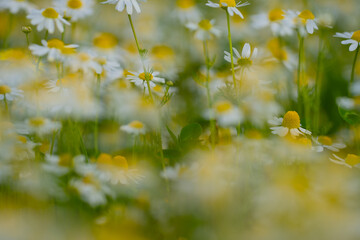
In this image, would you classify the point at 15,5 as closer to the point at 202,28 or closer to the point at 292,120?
the point at 202,28

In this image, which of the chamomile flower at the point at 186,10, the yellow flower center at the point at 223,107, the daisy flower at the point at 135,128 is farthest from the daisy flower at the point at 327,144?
the chamomile flower at the point at 186,10

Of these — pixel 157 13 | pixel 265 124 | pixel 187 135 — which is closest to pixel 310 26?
pixel 265 124

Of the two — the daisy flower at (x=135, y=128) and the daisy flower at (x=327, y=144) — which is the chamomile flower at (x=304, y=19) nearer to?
the daisy flower at (x=327, y=144)

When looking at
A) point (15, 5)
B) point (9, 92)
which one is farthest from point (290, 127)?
point (15, 5)

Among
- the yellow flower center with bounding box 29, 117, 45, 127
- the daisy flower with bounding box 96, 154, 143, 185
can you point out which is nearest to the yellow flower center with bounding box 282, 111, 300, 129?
the daisy flower with bounding box 96, 154, 143, 185

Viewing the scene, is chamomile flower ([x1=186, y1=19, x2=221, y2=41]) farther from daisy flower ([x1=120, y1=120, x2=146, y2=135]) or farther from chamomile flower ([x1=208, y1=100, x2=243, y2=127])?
daisy flower ([x1=120, y1=120, x2=146, y2=135])
